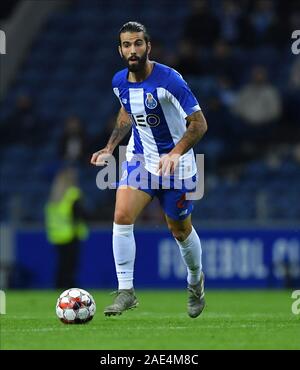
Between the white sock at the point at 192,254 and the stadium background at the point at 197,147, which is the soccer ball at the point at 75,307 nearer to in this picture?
the white sock at the point at 192,254

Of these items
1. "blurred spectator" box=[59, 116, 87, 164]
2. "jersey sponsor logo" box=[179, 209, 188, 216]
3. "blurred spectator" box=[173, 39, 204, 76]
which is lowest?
"jersey sponsor logo" box=[179, 209, 188, 216]

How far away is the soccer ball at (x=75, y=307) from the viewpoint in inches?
382

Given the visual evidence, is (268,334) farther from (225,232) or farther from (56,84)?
(56,84)

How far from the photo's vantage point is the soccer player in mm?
9961

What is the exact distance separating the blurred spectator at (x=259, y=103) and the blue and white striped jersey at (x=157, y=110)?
10084mm

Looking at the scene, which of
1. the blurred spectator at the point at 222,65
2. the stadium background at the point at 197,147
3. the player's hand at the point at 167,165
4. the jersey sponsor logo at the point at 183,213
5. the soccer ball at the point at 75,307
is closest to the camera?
the player's hand at the point at 167,165

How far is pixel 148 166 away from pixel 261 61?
39.9 feet

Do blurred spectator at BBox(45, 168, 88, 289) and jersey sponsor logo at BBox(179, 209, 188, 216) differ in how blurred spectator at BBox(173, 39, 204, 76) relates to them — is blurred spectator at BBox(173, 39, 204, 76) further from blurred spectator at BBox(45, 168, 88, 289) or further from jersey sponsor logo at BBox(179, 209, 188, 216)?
jersey sponsor logo at BBox(179, 209, 188, 216)

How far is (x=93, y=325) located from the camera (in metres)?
9.66

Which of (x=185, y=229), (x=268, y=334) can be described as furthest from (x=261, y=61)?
(x=268, y=334)

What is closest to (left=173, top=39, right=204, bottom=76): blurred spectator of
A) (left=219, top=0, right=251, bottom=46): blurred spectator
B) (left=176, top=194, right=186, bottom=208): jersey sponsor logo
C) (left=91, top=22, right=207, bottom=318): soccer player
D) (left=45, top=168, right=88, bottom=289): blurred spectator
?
(left=219, top=0, right=251, bottom=46): blurred spectator

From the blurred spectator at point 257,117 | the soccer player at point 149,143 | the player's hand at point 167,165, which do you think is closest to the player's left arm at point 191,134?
the soccer player at point 149,143

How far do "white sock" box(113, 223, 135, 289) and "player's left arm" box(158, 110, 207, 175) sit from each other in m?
0.71
